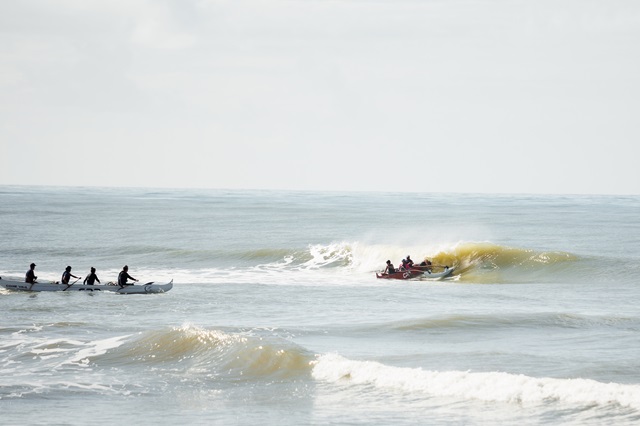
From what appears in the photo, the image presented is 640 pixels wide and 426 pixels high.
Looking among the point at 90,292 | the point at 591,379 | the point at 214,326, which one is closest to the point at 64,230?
the point at 90,292

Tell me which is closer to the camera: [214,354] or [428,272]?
[214,354]

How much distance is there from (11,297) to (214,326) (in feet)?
42.4

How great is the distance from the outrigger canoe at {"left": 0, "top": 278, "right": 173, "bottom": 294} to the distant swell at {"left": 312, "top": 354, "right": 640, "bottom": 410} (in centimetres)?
1814

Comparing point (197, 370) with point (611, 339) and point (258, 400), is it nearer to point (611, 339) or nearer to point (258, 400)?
point (258, 400)

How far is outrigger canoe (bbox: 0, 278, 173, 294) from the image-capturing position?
126ft

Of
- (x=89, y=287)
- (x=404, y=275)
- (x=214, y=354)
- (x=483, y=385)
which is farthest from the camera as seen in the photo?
(x=404, y=275)

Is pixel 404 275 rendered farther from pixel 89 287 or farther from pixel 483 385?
pixel 483 385

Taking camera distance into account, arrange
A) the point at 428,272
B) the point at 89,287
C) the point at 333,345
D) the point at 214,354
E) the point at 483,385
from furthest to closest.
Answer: the point at 428,272 → the point at 89,287 → the point at 333,345 → the point at 214,354 → the point at 483,385

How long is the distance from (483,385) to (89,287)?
24064 mm

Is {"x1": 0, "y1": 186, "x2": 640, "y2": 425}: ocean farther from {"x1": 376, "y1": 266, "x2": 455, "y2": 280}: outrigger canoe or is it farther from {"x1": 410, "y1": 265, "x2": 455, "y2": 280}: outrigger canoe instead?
{"x1": 410, "y1": 265, "x2": 455, "y2": 280}: outrigger canoe

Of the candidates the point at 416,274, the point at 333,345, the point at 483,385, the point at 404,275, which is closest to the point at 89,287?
the point at 404,275

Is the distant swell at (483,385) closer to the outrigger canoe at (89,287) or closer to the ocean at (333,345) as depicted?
the ocean at (333,345)

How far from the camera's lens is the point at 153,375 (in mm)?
22016

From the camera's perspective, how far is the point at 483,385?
1961 centimetres
